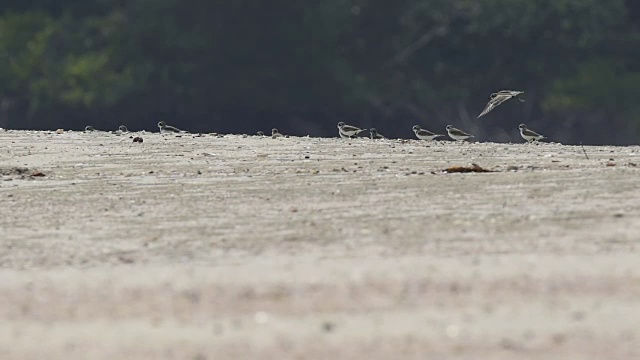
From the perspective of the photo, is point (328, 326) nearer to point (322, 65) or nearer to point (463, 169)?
point (463, 169)

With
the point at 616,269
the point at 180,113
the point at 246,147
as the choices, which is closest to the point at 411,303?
the point at 616,269

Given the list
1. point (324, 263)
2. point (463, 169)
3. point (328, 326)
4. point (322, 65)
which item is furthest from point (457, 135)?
point (322, 65)

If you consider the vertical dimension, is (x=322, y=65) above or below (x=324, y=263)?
above

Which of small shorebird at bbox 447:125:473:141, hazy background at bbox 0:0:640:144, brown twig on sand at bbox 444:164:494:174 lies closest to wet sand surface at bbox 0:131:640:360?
brown twig on sand at bbox 444:164:494:174

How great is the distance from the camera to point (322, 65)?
47688 millimetres

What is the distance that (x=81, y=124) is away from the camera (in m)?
48.3

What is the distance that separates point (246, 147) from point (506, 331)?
484 inches

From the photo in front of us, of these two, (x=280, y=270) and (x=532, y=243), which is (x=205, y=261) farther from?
(x=532, y=243)

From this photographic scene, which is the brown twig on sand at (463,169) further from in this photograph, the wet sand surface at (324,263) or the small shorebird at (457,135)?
the small shorebird at (457,135)

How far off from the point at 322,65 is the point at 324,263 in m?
38.4

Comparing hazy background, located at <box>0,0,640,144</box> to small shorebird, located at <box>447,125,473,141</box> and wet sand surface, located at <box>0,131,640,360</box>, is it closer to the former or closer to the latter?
small shorebird, located at <box>447,125,473,141</box>

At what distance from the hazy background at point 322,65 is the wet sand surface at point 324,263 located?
31.1m

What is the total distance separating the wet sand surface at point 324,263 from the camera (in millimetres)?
7441

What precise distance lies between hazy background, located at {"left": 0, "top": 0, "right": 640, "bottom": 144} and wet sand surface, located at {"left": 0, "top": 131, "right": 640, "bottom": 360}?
31.1m
